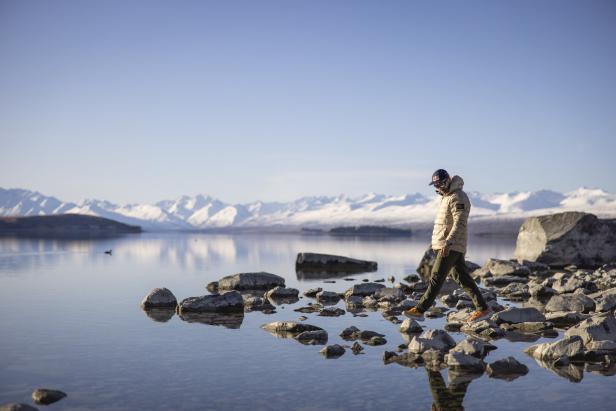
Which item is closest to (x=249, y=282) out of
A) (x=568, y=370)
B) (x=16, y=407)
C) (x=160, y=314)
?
(x=160, y=314)

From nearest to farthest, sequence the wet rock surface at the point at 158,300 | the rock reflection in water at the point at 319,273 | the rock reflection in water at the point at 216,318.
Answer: the rock reflection in water at the point at 216,318 → the wet rock surface at the point at 158,300 → the rock reflection in water at the point at 319,273

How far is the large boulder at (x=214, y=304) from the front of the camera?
14781mm

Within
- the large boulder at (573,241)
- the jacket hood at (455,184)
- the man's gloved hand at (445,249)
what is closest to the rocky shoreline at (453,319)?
the man's gloved hand at (445,249)

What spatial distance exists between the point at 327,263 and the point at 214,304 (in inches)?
680

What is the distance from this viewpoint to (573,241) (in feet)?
106

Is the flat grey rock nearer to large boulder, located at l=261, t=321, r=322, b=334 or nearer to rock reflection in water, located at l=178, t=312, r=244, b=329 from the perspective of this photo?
large boulder, located at l=261, t=321, r=322, b=334

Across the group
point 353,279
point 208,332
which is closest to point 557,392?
point 208,332

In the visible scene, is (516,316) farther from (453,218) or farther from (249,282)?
(249,282)

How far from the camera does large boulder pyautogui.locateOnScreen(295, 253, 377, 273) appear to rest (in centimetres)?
3147

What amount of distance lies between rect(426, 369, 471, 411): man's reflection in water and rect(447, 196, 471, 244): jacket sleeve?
3796mm

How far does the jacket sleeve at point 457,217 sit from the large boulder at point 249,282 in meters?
10.6

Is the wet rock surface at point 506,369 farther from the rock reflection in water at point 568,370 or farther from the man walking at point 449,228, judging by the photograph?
the man walking at point 449,228

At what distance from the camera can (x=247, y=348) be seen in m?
10.3

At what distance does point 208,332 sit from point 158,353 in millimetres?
2012
